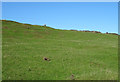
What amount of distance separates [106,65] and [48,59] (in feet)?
23.9

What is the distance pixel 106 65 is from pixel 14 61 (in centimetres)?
1119

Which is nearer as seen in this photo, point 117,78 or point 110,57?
point 117,78

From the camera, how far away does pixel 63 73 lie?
646 inches

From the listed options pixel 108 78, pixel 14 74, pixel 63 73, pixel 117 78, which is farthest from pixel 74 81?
pixel 14 74

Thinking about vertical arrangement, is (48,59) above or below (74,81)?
above

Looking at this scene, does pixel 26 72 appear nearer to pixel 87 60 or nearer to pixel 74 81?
pixel 74 81

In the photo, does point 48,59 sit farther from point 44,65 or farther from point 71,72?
point 71,72

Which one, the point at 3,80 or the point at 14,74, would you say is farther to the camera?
the point at 14,74

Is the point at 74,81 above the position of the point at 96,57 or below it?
below

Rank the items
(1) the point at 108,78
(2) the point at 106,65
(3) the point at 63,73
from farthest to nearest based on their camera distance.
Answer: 1. (2) the point at 106,65
2. (3) the point at 63,73
3. (1) the point at 108,78

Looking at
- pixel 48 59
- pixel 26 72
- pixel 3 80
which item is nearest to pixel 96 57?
pixel 48 59

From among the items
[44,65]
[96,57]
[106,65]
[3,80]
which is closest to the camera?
[3,80]

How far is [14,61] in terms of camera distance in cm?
1914

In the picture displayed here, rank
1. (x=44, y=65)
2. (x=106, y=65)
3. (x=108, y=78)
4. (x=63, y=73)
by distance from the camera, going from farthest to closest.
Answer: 1. (x=106, y=65)
2. (x=44, y=65)
3. (x=63, y=73)
4. (x=108, y=78)
